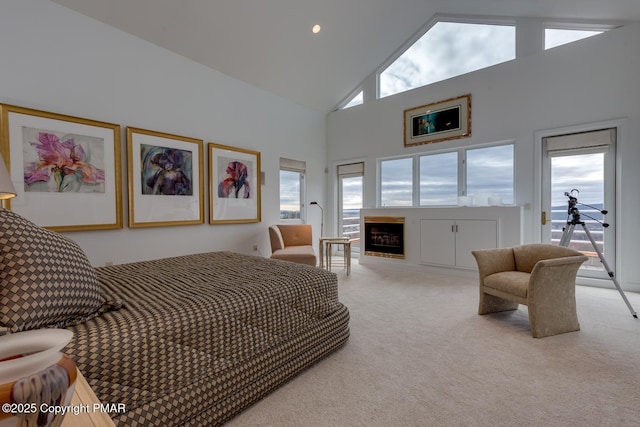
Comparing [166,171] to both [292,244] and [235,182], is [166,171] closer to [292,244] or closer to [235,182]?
[235,182]

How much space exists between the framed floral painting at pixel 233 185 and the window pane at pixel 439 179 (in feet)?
9.93

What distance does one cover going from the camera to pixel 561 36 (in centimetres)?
398

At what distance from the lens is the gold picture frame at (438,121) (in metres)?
4.60

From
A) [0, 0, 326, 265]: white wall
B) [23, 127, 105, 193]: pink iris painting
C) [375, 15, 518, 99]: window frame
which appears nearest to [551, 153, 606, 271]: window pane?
[375, 15, 518, 99]: window frame

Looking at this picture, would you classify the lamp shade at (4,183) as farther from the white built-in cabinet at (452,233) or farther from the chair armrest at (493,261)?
the white built-in cabinet at (452,233)

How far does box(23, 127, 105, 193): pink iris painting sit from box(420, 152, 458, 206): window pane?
484cm

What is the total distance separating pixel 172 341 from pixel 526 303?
102 inches

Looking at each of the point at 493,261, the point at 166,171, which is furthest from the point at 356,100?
the point at 493,261

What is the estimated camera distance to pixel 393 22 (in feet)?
15.5

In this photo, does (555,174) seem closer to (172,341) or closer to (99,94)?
(172,341)

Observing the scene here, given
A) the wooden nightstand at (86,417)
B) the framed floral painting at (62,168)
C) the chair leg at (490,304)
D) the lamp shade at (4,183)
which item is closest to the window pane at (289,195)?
the framed floral painting at (62,168)

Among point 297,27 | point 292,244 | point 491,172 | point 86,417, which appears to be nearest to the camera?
point 86,417

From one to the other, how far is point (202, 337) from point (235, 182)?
3503 mm

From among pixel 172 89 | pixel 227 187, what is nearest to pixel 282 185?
pixel 227 187
